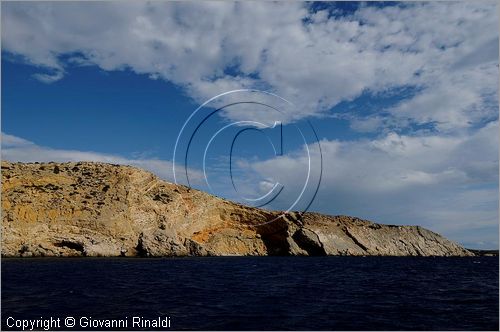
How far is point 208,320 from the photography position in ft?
61.3

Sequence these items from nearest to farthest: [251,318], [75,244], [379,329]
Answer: [379,329]
[251,318]
[75,244]

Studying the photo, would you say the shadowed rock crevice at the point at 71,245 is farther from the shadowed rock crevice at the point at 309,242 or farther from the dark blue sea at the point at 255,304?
the shadowed rock crevice at the point at 309,242

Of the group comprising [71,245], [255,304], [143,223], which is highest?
[143,223]

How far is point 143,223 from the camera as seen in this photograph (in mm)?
86062

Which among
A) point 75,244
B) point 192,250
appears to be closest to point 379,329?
point 75,244

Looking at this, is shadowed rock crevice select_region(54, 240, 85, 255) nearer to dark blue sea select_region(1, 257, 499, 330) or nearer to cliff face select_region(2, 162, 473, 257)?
cliff face select_region(2, 162, 473, 257)

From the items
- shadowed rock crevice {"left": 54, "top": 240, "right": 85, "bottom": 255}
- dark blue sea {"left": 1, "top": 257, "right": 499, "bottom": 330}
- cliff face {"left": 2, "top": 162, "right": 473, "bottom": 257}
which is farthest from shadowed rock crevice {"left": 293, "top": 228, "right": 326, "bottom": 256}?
dark blue sea {"left": 1, "top": 257, "right": 499, "bottom": 330}

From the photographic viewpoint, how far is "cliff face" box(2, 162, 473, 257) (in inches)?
2906

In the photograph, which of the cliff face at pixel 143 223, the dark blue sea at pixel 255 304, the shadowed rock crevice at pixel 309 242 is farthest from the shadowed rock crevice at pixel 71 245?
the shadowed rock crevice at pixel 309 242

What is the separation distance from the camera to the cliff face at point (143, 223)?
2906 inches

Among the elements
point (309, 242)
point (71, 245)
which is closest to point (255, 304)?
point (71, 245)

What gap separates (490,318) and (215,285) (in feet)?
63.5

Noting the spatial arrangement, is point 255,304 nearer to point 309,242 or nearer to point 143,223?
point 143,223

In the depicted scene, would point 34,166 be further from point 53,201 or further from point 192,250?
point 192,250
